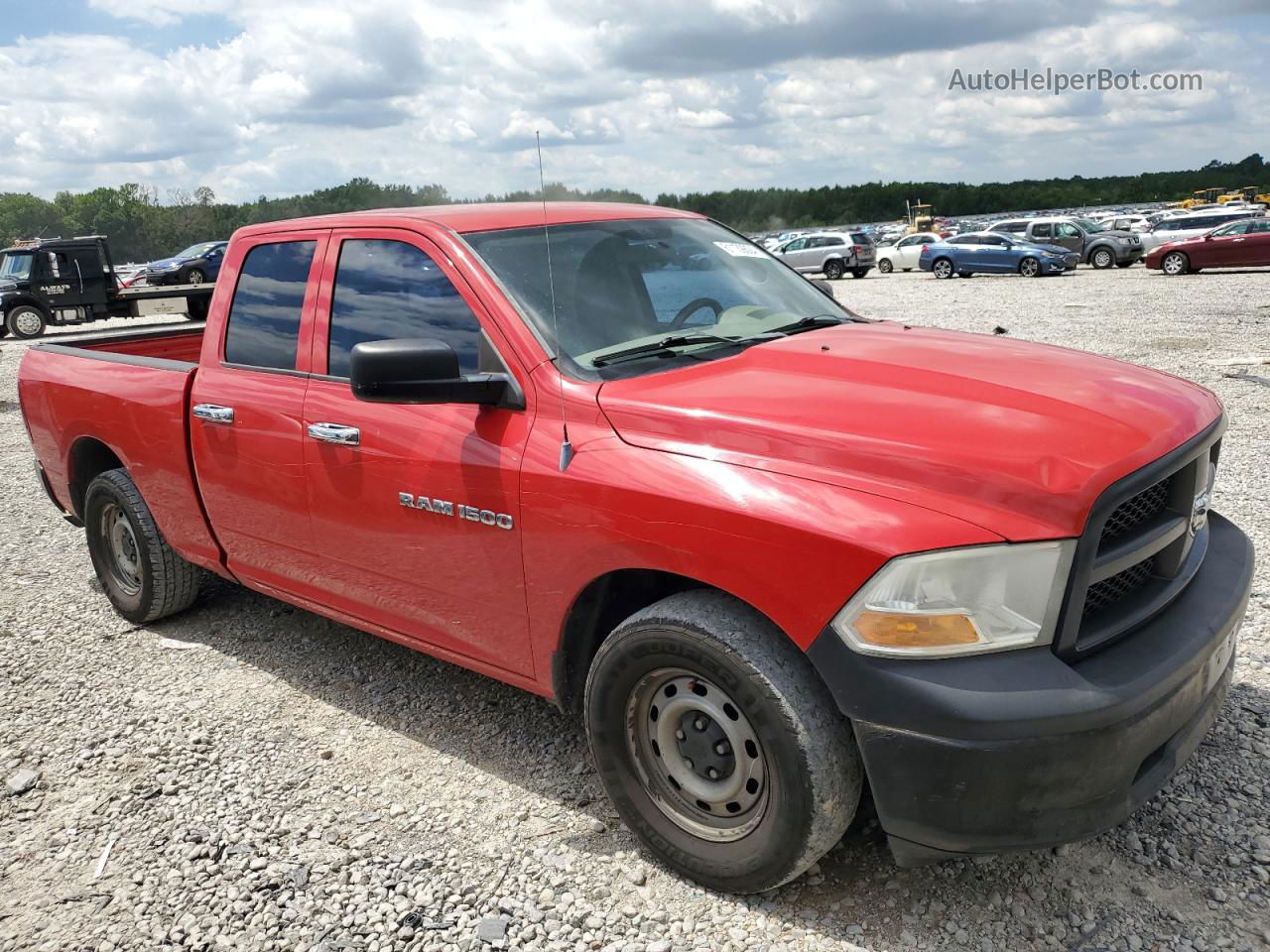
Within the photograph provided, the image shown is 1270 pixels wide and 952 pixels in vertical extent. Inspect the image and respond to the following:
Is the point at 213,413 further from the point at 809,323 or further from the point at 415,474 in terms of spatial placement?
the point at 809,323

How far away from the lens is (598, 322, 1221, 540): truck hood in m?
2.34

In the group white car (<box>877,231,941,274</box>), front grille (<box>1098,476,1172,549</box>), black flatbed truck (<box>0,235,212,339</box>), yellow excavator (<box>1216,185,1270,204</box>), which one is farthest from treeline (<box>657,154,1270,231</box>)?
front grille (<box>1098,476,1172,549</box>)

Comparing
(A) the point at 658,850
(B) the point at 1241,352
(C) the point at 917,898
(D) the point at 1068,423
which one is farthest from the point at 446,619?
(B) the point at 1241,352

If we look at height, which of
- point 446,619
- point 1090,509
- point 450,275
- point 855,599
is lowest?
point 446,619

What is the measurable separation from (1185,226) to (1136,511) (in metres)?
35.6

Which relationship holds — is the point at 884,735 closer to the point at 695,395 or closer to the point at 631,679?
the point at 631,679

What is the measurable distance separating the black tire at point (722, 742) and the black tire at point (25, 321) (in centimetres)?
2469

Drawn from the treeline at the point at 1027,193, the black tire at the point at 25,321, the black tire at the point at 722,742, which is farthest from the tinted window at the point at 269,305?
the treeline at the point at 1027,193

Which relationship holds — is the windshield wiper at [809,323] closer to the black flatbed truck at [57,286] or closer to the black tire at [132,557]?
the black tire at [132,557]

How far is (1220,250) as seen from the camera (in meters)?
25.9

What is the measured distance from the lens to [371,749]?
12.5 ft

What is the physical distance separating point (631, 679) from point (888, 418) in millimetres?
999

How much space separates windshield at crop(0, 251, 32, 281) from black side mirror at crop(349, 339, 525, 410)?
957 inches

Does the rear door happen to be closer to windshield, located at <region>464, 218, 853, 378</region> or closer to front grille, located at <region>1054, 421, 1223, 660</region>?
windshield, located at <region>464, 218, 853, 378</region>
